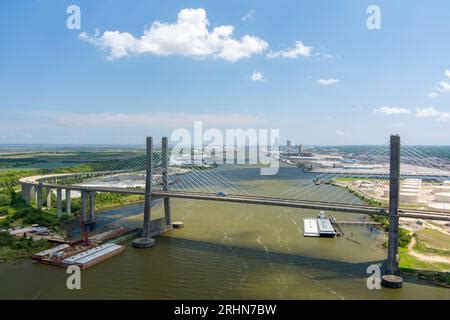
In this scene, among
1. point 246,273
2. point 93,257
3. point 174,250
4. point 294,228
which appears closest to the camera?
point 246,273

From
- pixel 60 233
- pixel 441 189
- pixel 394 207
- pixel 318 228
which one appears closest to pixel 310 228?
pixel 318 228

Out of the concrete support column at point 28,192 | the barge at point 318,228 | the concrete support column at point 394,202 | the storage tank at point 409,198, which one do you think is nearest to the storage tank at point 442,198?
the storage tank at point 409,198

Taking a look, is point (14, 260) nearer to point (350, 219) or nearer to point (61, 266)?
point (61, 266)

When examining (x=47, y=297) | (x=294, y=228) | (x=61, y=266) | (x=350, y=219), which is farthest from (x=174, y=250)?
(x=350, y=219)

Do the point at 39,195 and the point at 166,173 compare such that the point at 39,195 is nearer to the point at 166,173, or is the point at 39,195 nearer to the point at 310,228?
the point at 166,173

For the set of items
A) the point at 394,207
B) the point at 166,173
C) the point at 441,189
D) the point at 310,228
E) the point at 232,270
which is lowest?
the point at 232,270

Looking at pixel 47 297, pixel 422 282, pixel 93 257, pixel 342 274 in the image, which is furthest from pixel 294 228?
pixel 47 297

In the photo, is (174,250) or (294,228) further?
(294,228)

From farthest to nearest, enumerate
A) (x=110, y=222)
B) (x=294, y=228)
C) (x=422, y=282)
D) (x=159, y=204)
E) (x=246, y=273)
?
(x=159, y=204)
(x=110, y=222)
(x=294, y=228)
(x=246, y=273)
(x=422, y=282)
